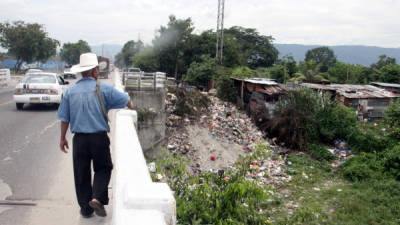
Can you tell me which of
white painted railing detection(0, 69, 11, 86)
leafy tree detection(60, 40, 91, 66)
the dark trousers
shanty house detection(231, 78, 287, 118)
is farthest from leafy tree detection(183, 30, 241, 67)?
leafy tree detection(60, 40, 91, 66)

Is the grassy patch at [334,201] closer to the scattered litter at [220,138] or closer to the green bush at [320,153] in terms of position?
the scattered litter at [220,138]

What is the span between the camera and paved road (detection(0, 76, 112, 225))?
3740 mm

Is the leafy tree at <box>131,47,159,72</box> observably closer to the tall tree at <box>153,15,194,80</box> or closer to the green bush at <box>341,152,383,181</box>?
the tall tree at <box>153,15,194,80</box>

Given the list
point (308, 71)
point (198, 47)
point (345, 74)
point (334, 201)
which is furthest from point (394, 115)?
point (198, 47)

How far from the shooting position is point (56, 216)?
3.75 m

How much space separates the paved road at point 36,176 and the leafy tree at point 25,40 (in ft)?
119

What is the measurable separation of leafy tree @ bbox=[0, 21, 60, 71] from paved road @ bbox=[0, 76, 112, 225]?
36.3 metres

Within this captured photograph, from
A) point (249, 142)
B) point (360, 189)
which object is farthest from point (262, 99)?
point (360, 189)

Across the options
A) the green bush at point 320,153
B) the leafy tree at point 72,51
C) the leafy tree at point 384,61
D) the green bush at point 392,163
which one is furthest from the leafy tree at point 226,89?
the leafy tree at point 72,51

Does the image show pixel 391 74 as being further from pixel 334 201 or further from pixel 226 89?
Answer: pixel 334 201

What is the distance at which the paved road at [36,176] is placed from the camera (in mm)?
3740

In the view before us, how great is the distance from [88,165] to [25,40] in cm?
4424

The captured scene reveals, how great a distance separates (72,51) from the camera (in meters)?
84.1

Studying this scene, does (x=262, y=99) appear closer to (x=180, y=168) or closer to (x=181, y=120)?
(x=181, y=120)
